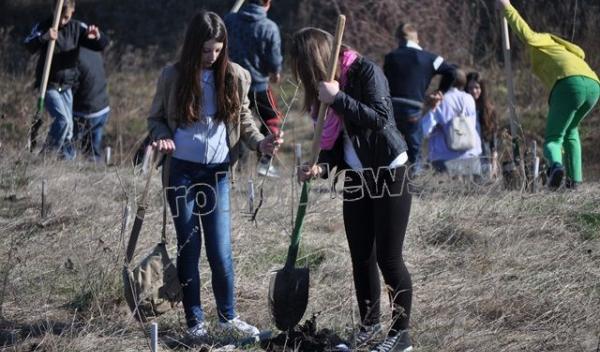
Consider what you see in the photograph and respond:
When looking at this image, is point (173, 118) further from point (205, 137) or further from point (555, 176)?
point (555, 176)

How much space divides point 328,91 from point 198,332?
1307 mm

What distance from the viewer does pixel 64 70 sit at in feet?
28.8

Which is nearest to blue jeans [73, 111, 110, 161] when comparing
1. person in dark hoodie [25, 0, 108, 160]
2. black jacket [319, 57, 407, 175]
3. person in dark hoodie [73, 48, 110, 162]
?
person in dark hoodie [73, 48, 110, 162]

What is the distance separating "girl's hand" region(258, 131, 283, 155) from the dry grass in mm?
818

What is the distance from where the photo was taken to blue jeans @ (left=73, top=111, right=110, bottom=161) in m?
9.07

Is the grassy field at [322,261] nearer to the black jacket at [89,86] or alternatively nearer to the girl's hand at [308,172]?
the girl's hand at [308,172]

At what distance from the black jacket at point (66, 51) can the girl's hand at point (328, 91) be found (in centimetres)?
464

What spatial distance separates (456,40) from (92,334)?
32.0 feet

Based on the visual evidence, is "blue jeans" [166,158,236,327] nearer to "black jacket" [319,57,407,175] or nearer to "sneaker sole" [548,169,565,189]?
"black jacket" [319,57,407,175]

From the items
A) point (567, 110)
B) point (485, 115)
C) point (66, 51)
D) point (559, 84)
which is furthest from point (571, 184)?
point (66, 51)

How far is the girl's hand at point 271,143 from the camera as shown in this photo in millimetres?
4609

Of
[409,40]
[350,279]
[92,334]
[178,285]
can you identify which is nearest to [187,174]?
[178,285]

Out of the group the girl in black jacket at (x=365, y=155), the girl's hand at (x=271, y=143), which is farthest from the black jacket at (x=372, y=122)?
the girl's hand at (x=271, y=143)

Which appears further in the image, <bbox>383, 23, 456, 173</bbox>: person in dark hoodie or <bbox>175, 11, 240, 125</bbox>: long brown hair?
<bbox>383, 23, 456, 173</bbox>: person in dark hoodie
